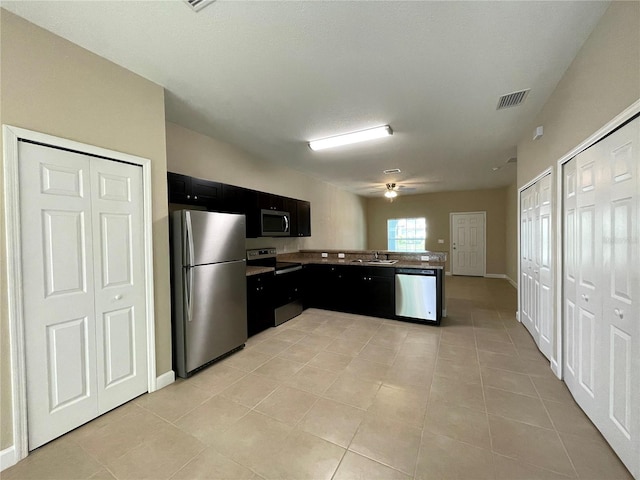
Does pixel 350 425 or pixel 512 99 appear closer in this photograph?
pixel 350 425

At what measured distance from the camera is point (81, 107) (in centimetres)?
188

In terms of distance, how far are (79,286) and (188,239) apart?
85 centimetres

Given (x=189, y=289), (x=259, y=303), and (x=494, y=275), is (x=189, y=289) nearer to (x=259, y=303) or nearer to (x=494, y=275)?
(x=259, y=303)

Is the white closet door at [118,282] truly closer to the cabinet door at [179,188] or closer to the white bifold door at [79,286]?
the white bifold door at [79,286]

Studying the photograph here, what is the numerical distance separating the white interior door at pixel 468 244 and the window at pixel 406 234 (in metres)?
0.94

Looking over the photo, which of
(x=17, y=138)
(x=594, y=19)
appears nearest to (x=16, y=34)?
(x=17, y=138)

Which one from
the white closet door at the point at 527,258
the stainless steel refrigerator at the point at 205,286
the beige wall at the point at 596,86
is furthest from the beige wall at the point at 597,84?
the stainless steel refrigerator at the point at 205,286

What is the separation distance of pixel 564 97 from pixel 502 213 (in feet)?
20.9

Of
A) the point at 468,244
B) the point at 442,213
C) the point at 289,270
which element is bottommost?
the point at 289,270

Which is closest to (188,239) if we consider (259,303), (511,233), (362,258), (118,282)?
(118,282)

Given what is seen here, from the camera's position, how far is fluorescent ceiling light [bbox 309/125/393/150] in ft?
10.9

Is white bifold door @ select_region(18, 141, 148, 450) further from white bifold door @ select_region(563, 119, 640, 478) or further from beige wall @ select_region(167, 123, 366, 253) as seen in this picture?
white bifold door @ select_region(563, 119, 640, 478)

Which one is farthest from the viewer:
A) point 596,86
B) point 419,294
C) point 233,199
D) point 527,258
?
point 419,294

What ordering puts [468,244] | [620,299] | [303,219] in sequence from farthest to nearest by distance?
[468,244] → [303,219] → [620,299]
